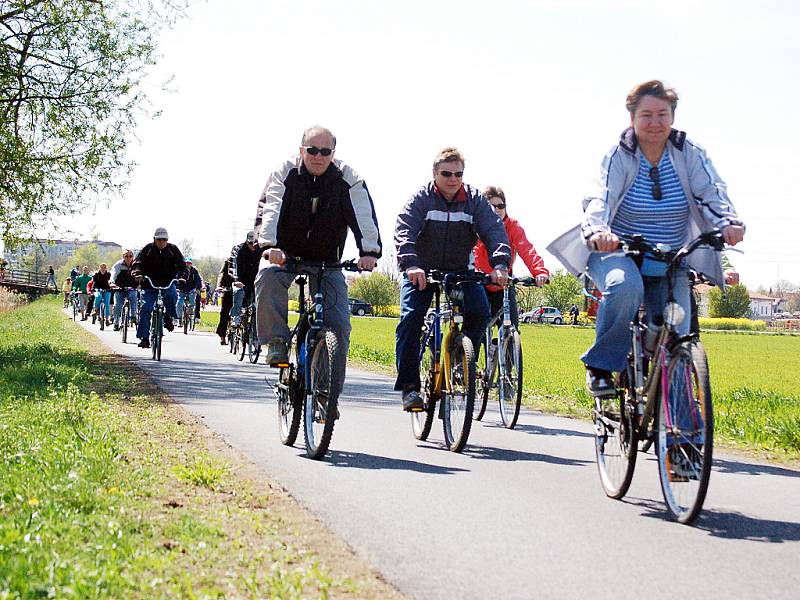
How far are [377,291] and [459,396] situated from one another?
108649 millimetres

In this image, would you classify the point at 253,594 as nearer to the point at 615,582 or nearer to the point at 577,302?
the point at 615,582

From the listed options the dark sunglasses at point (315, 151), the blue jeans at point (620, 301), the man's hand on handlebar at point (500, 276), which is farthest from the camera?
the man's hand on handlebar at point (500, 276)

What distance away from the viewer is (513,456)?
755cm

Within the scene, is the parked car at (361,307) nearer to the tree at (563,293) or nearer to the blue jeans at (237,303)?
the tree at (563,293)

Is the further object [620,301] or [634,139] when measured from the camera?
[634,139]

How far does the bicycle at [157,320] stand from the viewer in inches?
690

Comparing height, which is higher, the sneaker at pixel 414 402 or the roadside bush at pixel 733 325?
Result: the roadside bush at pixel 733 325

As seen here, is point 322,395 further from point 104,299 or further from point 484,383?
point 104,299

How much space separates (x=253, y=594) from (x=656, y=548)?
184 cm

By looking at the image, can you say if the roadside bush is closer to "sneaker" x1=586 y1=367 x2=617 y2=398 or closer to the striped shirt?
the striped shirt

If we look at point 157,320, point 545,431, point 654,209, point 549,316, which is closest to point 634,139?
point 654,209

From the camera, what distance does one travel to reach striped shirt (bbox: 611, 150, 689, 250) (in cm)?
584

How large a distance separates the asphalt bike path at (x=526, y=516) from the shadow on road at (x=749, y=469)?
0.02 metres

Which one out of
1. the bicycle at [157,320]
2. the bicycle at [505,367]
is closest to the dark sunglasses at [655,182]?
the bicycle at [505,367]
